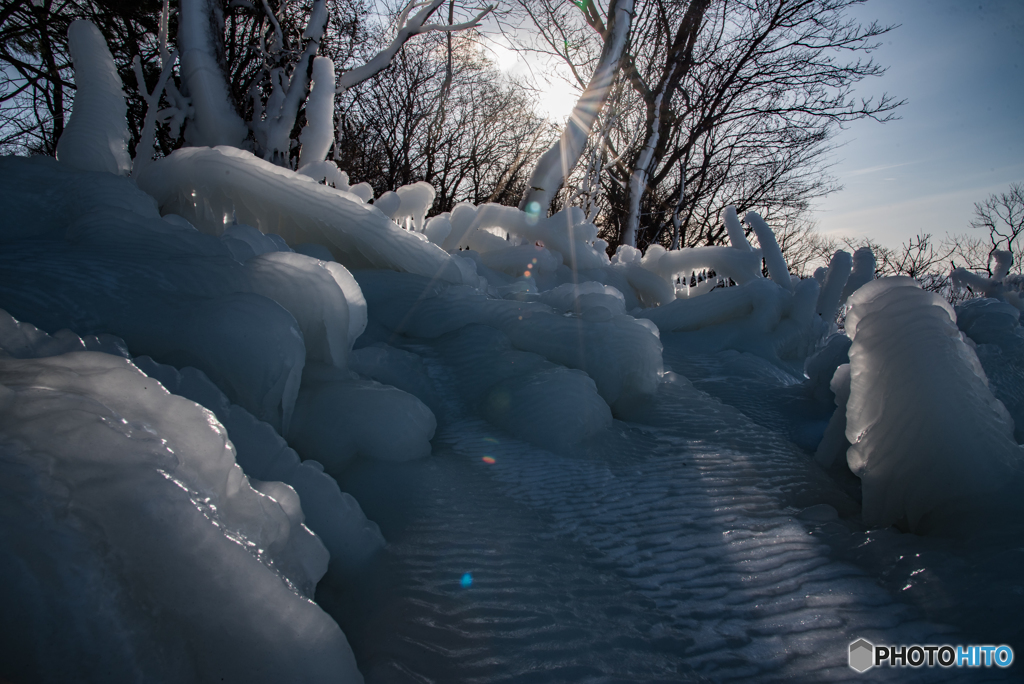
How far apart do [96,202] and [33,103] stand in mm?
7351

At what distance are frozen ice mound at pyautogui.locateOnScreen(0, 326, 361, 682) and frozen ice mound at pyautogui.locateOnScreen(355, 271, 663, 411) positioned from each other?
117 cm

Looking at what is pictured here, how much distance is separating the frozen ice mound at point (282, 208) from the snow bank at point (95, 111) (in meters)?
0.17

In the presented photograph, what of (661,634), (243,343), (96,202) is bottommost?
(661,634)

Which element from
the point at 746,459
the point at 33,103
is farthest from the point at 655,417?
the point at 33,103

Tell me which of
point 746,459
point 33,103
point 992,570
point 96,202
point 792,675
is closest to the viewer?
point 792,675

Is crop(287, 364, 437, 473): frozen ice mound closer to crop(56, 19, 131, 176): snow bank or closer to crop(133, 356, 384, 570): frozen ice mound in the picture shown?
crop(133, 356, 384, 570): frozen ice mound

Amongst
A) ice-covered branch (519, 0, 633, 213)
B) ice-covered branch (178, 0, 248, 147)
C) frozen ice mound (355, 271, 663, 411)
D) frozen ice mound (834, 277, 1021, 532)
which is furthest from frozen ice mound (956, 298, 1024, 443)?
ice-covered branch (178, 0, 248, 147)

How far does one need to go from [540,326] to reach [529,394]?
40 cm

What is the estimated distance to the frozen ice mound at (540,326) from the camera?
5.49 feet

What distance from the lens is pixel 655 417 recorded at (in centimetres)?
164

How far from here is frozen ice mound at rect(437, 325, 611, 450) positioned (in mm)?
1373

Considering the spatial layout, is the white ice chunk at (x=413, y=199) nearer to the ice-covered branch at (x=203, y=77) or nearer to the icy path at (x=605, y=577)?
the icy path at (x=605, y=577)

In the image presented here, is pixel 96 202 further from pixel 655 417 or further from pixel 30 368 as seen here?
pixel 655 417

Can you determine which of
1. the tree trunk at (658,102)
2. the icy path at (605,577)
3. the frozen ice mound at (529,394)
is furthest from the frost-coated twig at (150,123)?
the tree trunk at (658,102)
